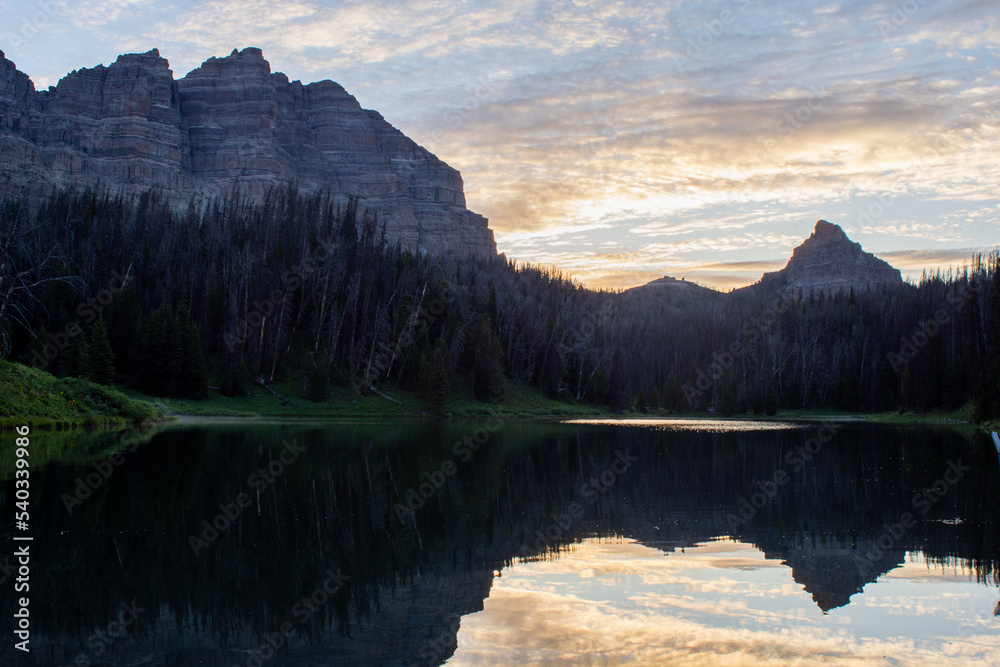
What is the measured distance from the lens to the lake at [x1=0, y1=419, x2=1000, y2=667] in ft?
24.8

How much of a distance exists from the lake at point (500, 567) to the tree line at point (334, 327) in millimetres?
35253

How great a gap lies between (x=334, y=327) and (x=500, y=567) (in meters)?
61.7

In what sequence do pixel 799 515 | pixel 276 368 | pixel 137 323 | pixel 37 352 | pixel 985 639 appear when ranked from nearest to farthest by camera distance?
pixel 985 639
pixel 799 515
pixel 37 352
pixel 137 323
pixel 276 368

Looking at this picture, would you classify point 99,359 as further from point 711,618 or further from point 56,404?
point 711,618

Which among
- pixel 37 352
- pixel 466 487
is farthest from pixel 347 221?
pixel 466 487

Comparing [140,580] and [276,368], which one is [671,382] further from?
[140,580]

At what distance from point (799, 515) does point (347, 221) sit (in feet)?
281

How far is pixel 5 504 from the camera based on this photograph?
14.1 m

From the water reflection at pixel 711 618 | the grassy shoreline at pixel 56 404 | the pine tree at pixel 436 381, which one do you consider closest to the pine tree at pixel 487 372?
the pine tree at pixel 436 381

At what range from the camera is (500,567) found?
10758 mm

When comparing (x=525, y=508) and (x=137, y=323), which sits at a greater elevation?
(x=137, y=323)

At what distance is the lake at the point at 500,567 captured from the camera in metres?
7.57

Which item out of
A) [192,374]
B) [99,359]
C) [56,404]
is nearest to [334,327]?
[192,374]

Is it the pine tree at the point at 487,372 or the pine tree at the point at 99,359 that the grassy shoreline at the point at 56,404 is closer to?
the pine tree at the point at 99,359
